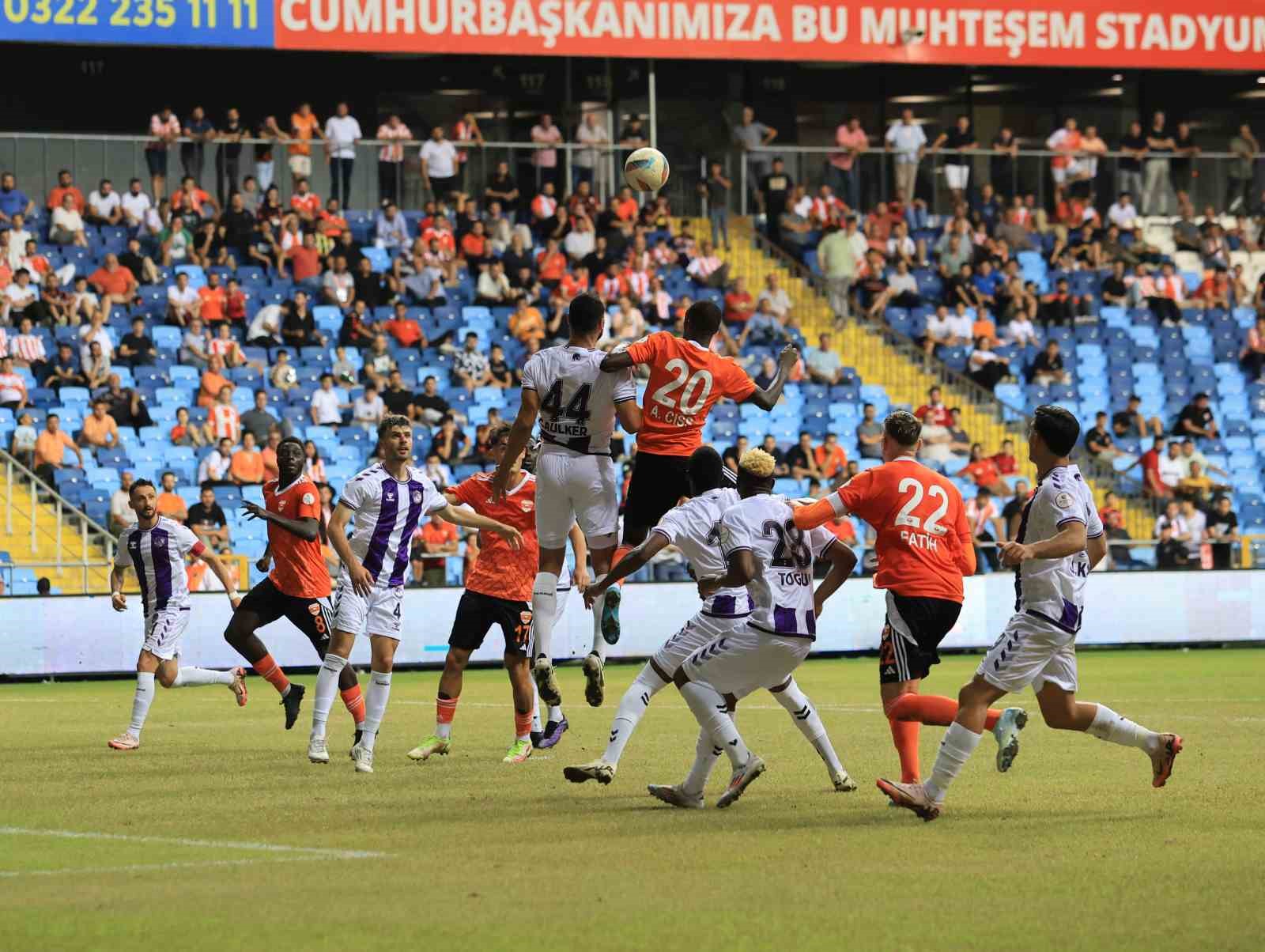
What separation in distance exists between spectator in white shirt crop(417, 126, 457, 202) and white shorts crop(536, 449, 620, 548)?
20966 millimetres

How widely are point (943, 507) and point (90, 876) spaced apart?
4.88 meters

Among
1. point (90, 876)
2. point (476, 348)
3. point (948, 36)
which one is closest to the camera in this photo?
point (90, 876)

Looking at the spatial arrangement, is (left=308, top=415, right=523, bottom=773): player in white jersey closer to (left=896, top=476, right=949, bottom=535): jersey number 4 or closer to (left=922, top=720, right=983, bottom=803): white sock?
(left=896, top=476, right=949, bottom=535): jersey number 4

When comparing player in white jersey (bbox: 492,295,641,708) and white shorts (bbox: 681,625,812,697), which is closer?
white shorts (bbox: 681,625,812,697)

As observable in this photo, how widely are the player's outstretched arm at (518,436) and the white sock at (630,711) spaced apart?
174cm

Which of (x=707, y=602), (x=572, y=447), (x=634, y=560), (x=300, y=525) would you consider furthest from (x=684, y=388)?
(x=300, y=525)

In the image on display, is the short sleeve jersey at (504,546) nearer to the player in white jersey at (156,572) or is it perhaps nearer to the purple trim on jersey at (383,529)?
the purple trim on jersey at (383,529)

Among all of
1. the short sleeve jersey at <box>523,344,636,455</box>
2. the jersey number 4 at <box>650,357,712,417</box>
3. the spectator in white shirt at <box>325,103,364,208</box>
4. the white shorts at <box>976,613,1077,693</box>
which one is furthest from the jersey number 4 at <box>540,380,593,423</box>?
the spectator in white shirt at <box>325,103,364,208</box>

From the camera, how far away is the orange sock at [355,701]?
45.8ft

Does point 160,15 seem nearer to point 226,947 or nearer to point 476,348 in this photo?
point 476,348

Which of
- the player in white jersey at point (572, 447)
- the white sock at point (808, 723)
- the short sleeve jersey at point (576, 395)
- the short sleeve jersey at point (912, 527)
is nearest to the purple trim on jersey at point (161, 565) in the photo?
the player in white jersey at point (572, 447)

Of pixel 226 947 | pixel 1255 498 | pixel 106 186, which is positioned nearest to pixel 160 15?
pixel 106 186

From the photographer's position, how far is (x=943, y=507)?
1112 cm

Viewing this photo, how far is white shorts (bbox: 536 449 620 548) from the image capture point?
1262 centimetres
